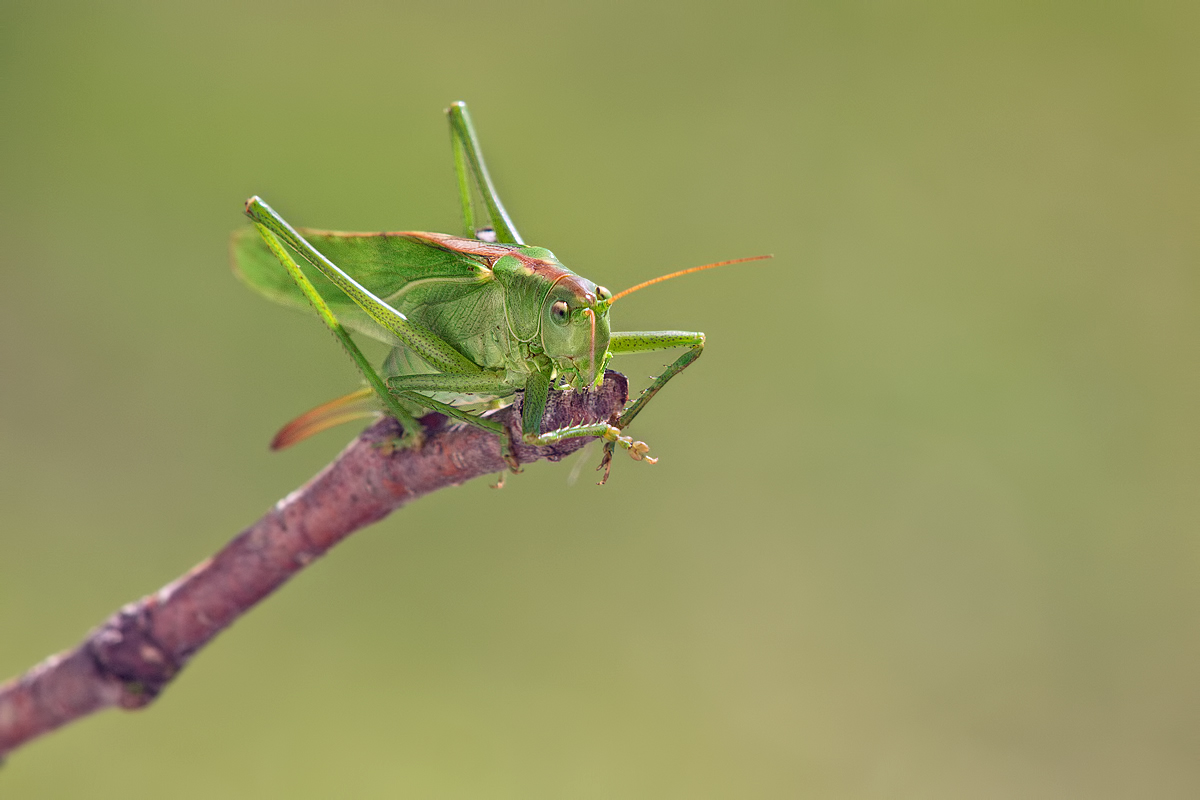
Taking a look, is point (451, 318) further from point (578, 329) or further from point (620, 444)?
point (620, 444)

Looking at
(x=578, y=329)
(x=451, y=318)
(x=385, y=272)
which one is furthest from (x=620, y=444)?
(x=385, y=272)

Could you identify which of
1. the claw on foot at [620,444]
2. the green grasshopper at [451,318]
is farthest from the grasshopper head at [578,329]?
the claw on foot at [620,444]

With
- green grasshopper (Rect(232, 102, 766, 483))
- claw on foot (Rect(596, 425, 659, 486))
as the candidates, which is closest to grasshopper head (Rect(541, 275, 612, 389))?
→ green grasshopper (Rect(232, 102, 766, 483))

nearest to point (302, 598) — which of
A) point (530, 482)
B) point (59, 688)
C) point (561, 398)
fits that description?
point (530, 482)

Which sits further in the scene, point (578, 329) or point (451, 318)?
point (451, 318)

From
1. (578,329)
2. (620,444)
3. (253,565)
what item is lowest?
(253,565)

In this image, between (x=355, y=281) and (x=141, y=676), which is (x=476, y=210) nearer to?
(x=355, y=281)

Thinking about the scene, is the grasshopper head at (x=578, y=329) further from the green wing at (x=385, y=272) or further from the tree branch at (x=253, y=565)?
the green wing at (x=385, y=272)
